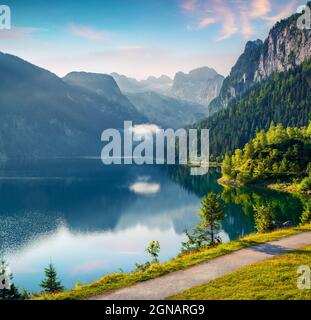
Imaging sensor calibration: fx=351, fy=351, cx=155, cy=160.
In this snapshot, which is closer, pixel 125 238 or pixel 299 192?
pixel 125 238

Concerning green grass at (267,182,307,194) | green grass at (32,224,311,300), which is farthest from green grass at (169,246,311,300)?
green grass at (267,182,307,194)

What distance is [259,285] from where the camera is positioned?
72.8 feet

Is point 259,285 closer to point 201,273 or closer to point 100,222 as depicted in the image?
point 201,273

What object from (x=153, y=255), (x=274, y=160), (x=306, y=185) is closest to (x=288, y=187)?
(x=306, y=185)

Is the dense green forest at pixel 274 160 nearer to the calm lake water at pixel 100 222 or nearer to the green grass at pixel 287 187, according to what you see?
the green grass at pixel 287 187

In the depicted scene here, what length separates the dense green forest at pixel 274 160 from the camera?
13988 cm

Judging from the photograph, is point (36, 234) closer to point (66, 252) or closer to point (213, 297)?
point (66, 252)

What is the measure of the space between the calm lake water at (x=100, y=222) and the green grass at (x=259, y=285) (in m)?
32.1

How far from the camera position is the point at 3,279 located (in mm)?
40031

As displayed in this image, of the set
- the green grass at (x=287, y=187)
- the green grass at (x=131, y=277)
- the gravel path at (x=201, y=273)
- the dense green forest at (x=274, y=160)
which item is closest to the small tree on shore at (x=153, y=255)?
the green grass at (x=131, y=277)

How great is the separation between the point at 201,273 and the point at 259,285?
4870 mm
